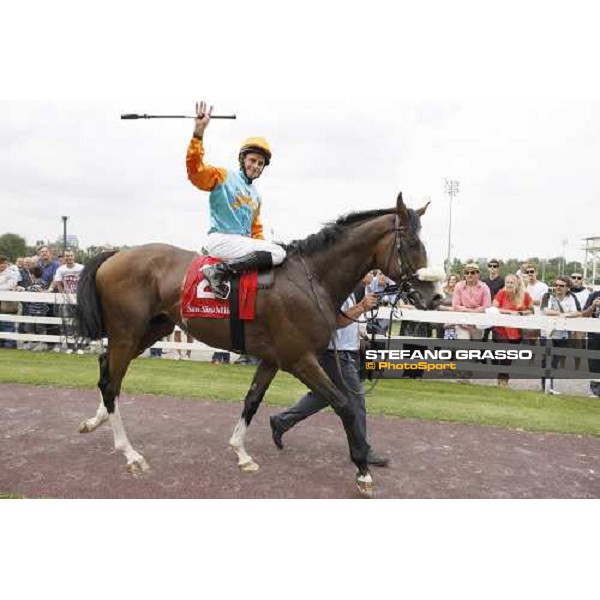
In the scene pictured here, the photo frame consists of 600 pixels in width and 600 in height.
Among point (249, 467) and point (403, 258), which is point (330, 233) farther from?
point (249, 467)

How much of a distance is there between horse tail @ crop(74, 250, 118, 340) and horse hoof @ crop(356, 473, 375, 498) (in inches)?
105

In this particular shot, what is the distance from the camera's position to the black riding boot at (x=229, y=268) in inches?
151

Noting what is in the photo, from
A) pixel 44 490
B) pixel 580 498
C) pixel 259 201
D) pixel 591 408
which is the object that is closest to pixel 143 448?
pixel 44 490

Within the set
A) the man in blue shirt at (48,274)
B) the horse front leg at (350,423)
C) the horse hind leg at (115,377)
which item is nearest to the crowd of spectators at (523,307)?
the horse front leg at (350,423)

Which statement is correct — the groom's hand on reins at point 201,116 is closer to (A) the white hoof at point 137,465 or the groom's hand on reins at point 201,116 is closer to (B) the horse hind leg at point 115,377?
(B) the horse hind leg at point 115,377

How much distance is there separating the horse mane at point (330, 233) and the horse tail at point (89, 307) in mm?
1824

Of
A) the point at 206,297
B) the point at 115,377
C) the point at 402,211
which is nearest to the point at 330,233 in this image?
the point at 402,211

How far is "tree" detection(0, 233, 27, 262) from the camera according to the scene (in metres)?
47.0

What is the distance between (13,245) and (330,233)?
54.8m

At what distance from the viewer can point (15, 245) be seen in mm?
49938

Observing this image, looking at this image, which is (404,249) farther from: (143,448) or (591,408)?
(591,408)

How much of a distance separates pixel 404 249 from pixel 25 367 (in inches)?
253

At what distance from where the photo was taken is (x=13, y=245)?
49562 mm

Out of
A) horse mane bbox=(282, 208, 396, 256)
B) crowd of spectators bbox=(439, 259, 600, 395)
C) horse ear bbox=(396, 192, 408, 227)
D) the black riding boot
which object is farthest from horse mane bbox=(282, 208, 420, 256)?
crowd of spectators bbox=(439, 259, 600, 395)
